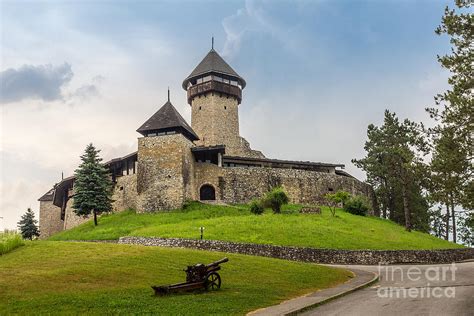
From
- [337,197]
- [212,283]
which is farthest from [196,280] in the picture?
[337,197]

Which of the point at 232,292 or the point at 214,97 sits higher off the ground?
the point at 214,97

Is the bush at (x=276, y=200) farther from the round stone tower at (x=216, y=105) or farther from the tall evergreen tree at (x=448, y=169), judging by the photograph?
the tall evergreen tree at (x=448, y=169)

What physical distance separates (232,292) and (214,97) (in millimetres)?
45304

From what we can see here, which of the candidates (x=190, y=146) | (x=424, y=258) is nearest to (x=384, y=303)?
(x=424, y=258)

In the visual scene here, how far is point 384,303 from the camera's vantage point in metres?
14.3

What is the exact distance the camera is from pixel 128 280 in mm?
17031

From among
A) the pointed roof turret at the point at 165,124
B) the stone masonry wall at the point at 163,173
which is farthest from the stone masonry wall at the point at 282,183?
the pointed roof turret at the point at 165,124

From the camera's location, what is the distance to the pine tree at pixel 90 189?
4400 cm

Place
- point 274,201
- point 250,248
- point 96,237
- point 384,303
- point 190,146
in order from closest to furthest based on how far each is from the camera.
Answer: point 384,303, point 250,248, point 96,237, point 274,201, point 190,146

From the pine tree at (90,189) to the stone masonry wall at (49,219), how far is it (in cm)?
1863

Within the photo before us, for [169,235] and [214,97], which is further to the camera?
[214,97]

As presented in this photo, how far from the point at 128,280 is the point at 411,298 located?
9522 mm

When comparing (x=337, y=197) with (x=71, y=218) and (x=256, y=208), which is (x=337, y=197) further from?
(x=71, y=218)

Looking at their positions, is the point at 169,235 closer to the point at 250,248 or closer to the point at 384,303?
the point at 250,248
